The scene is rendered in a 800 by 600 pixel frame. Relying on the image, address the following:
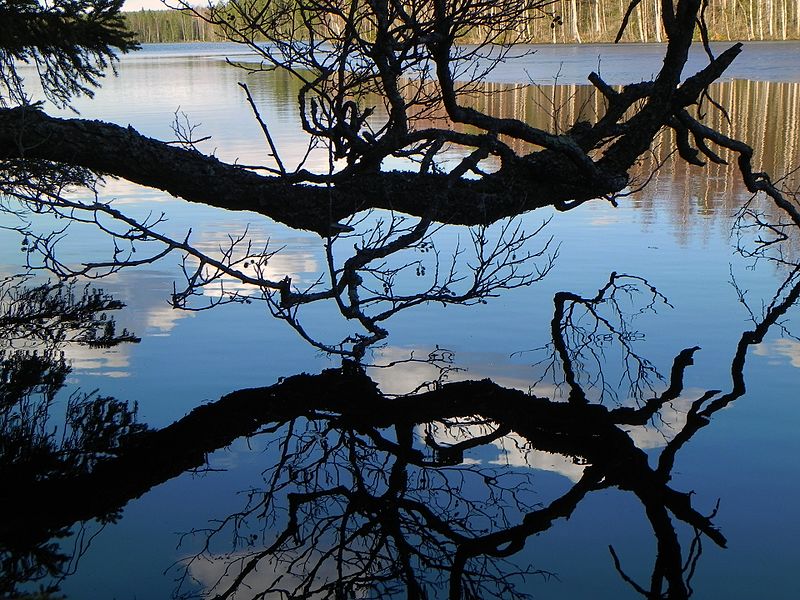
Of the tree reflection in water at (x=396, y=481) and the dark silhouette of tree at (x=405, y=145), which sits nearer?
the tree reflection in water at (x=396, y=481)

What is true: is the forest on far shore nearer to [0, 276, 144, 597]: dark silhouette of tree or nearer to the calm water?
the calm water

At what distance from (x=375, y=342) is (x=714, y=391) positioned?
6.87 ft

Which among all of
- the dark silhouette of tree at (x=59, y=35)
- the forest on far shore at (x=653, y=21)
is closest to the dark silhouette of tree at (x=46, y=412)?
the dark silhouette of tree at (x=59, y=35)

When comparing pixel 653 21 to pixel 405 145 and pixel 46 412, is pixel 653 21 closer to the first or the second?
pixel 405 145

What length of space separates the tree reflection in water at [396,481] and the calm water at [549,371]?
56 mm

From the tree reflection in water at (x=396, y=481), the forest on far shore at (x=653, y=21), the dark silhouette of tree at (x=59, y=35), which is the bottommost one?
the tree reflection in water at (x=396, y=481)

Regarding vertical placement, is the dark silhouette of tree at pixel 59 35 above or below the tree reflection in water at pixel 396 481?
above

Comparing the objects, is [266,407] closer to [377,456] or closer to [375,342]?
[377,456]

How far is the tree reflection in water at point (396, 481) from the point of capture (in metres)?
3.55

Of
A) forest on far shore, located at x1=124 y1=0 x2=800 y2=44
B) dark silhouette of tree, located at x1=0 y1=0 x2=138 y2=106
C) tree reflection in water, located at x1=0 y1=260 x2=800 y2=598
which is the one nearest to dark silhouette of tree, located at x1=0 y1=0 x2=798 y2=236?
tree reflection in water, located at x1=0 y1=260 x2=800 y2=598

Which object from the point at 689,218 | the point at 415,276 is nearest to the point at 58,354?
the point at 415,276

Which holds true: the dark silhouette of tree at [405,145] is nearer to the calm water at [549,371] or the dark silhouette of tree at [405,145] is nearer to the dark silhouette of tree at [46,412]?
the calm water at [549,371]

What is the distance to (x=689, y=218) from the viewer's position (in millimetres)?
10227

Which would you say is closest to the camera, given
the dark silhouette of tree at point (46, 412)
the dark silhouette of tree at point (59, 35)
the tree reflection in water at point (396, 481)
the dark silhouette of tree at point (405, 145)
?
the tree reflection in water at point (396, 481)
